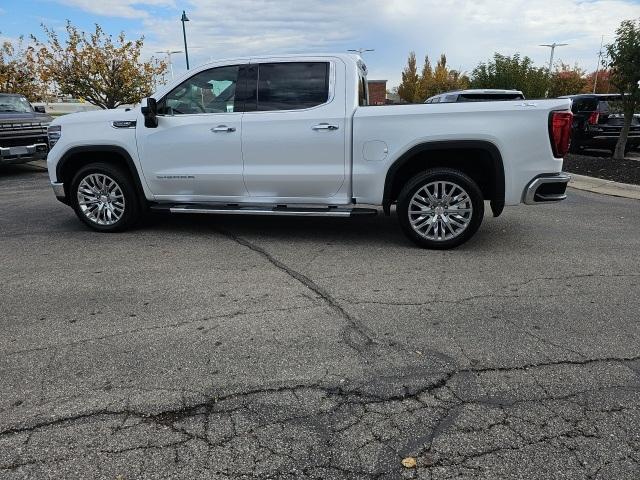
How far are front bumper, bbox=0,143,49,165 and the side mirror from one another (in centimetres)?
745

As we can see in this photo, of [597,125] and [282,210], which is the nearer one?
[282,210]

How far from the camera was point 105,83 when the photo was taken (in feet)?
65.7

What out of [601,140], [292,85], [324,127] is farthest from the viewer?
[601,140]

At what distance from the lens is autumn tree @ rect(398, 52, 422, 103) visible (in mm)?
51525

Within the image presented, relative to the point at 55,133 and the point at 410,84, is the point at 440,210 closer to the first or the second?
the point at 55,133

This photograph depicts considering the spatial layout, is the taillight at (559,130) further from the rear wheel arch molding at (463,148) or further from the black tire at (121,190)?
the black tire at (121,190)

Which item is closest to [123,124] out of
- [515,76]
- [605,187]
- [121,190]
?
[121,190]

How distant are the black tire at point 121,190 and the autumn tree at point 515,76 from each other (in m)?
21.7

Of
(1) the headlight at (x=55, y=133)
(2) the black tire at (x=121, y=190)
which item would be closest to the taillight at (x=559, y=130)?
(2) the black tire at (x=121, y=190)

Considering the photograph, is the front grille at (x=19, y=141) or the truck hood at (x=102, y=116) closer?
the truck hood at (x=102, y=116)

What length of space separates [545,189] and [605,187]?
584 centimetres

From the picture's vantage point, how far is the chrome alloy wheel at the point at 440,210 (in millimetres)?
5625

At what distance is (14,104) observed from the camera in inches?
517

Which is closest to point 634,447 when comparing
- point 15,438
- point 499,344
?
point 499,344
